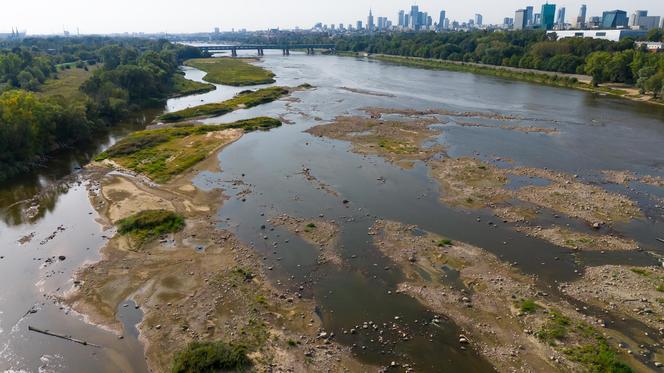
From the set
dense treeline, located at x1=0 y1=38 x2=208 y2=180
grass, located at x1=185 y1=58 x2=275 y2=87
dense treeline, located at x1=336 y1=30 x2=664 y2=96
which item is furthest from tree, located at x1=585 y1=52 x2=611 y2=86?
dense treeline, located at x1=0 y1=38 x2=208 y2=180

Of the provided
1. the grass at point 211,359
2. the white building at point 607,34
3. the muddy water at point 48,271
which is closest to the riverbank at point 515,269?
the grass at point 211,359

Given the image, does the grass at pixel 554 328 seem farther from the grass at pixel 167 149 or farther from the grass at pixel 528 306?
the grass at pixel 167 149

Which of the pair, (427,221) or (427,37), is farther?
(427,37)

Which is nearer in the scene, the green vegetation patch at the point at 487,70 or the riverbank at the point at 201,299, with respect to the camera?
→ the riverbank at the point at 201,299

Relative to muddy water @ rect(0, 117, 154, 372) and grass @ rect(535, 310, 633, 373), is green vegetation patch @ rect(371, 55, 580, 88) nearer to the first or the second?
grass @ rect(535, 310, 633, 373)

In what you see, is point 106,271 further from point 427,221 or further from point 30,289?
point 427,221

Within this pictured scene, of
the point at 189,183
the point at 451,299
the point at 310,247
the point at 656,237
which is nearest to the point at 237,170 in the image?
the point at 189,183
